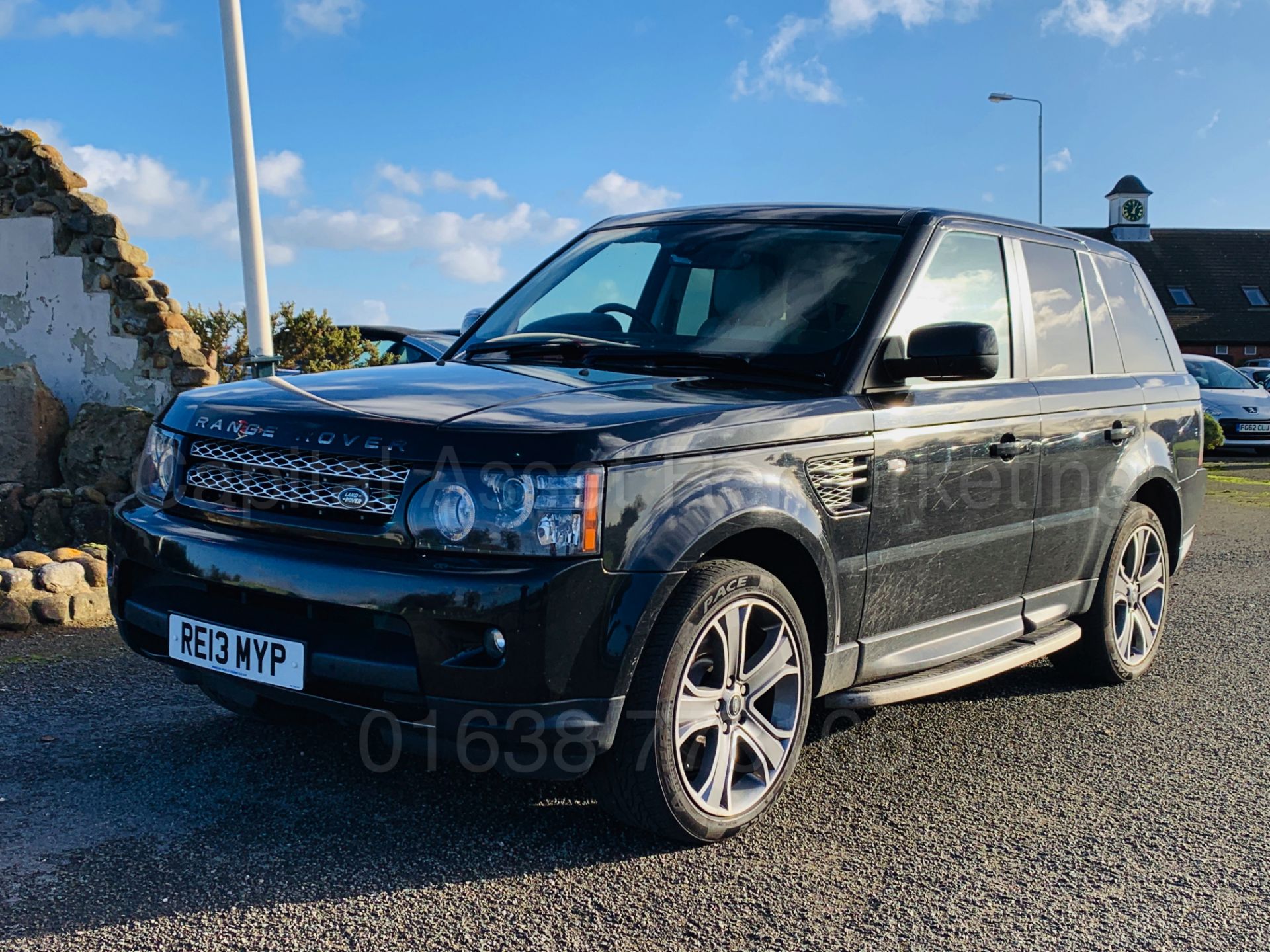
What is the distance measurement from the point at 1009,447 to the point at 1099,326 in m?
1.32

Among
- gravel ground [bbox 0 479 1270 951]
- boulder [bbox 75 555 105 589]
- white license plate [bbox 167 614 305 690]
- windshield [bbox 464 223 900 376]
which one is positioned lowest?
gravel ground [bbox 0 479 1270 951]

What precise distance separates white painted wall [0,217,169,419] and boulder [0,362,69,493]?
2.01 ft

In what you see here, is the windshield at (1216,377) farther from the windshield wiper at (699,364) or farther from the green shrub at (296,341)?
the windshield wiper at (699,364)

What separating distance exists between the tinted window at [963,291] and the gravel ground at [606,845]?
58.6 inches

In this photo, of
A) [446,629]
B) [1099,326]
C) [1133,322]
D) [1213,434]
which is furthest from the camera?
[1213,434]

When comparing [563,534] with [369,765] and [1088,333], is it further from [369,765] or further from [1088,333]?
[1088,333]

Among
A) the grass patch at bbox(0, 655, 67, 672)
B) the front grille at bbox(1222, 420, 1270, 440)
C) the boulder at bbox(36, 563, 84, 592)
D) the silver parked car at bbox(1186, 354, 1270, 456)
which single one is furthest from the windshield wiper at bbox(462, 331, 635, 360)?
the front grille at bbox(1222, 420, 1270, 440)

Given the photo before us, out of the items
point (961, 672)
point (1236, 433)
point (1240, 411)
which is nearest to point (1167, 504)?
point (961, 672)

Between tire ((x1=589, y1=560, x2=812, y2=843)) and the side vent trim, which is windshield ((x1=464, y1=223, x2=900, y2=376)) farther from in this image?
tire ((x1=589, y1=560, x2=812, y2=843))

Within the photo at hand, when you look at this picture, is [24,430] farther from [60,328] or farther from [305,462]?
[305,462]

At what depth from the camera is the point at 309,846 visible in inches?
131

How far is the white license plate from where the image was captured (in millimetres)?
3180

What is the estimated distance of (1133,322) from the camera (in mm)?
5730

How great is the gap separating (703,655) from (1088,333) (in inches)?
109
